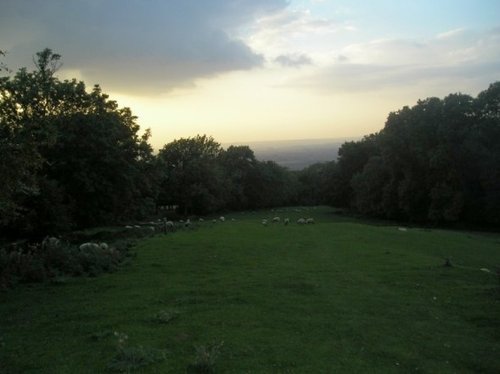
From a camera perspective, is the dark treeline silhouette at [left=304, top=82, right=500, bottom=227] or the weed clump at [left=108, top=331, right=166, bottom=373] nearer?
the weed clump at [left=108, top=331, right=166, bottom=373]

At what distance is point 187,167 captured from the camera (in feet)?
241

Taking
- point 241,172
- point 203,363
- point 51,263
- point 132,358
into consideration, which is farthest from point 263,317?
point 241,172

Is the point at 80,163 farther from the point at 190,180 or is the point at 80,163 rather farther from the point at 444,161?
the point at 190,180

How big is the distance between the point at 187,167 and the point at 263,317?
62.0 metres

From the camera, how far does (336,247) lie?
84.9 ft

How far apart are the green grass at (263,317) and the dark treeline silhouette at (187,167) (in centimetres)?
473

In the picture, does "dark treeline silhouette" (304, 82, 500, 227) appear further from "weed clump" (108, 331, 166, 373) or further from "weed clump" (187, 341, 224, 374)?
"weed clump" (108, 331, 166, 373)

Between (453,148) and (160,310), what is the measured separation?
145ft

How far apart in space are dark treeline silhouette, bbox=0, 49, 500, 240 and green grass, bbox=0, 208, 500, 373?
4728 mm

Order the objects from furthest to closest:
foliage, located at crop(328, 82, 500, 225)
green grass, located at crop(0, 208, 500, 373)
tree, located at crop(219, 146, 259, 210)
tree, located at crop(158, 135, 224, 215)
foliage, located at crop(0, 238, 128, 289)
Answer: tree, located at crop(219, 146, 259, 210) → tree, located at crop(158, 135, 224, 215) → foliage, located at crop(328, 82, 500, 225) → foliage, located at crop(0, 238, 128, 289) → green grass, located at crop(0, 208, 500, 373)

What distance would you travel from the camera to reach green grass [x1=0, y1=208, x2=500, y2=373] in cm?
970

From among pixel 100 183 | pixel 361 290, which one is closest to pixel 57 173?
pixel 100 183

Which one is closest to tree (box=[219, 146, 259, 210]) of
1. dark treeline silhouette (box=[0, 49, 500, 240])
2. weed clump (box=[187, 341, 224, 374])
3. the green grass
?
dark treeline silhouette (box=[0, 49, 500, 240])

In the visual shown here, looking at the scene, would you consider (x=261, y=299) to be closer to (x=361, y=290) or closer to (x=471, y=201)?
(x=361, y=290)
